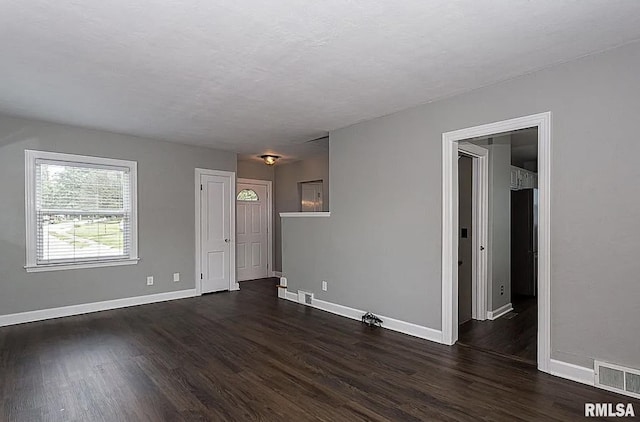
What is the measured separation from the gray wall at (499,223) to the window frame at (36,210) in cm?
504

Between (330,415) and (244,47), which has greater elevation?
(244,47)

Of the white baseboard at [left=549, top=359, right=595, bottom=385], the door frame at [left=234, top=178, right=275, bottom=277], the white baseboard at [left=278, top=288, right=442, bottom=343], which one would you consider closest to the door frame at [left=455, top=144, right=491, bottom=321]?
the white baseboard at [left=278, top=288, right=442, bottom=343]

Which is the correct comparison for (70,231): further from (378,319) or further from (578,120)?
(578,120)

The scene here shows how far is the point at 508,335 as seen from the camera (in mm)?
3824

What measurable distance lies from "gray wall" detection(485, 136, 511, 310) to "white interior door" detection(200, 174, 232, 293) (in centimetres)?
432

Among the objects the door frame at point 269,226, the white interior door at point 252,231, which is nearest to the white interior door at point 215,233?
the white interior door at point 252,231

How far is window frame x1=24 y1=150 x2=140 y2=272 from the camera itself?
4445mm

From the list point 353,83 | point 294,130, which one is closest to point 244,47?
point 353,83

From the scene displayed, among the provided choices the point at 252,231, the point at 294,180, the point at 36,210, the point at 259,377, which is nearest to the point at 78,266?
the point at 36,210

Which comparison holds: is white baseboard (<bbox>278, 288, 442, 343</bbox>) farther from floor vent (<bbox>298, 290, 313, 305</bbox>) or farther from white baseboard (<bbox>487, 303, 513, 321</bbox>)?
white baseboard (<bbox>487, 303, 513, 321</bbox>)

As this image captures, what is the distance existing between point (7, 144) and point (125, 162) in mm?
1323

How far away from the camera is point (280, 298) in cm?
577

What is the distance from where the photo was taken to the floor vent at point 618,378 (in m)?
2.46

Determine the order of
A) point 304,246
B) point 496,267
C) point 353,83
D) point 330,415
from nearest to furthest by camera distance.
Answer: point 330,415
point 353,83
point 496,267
point 304,246
